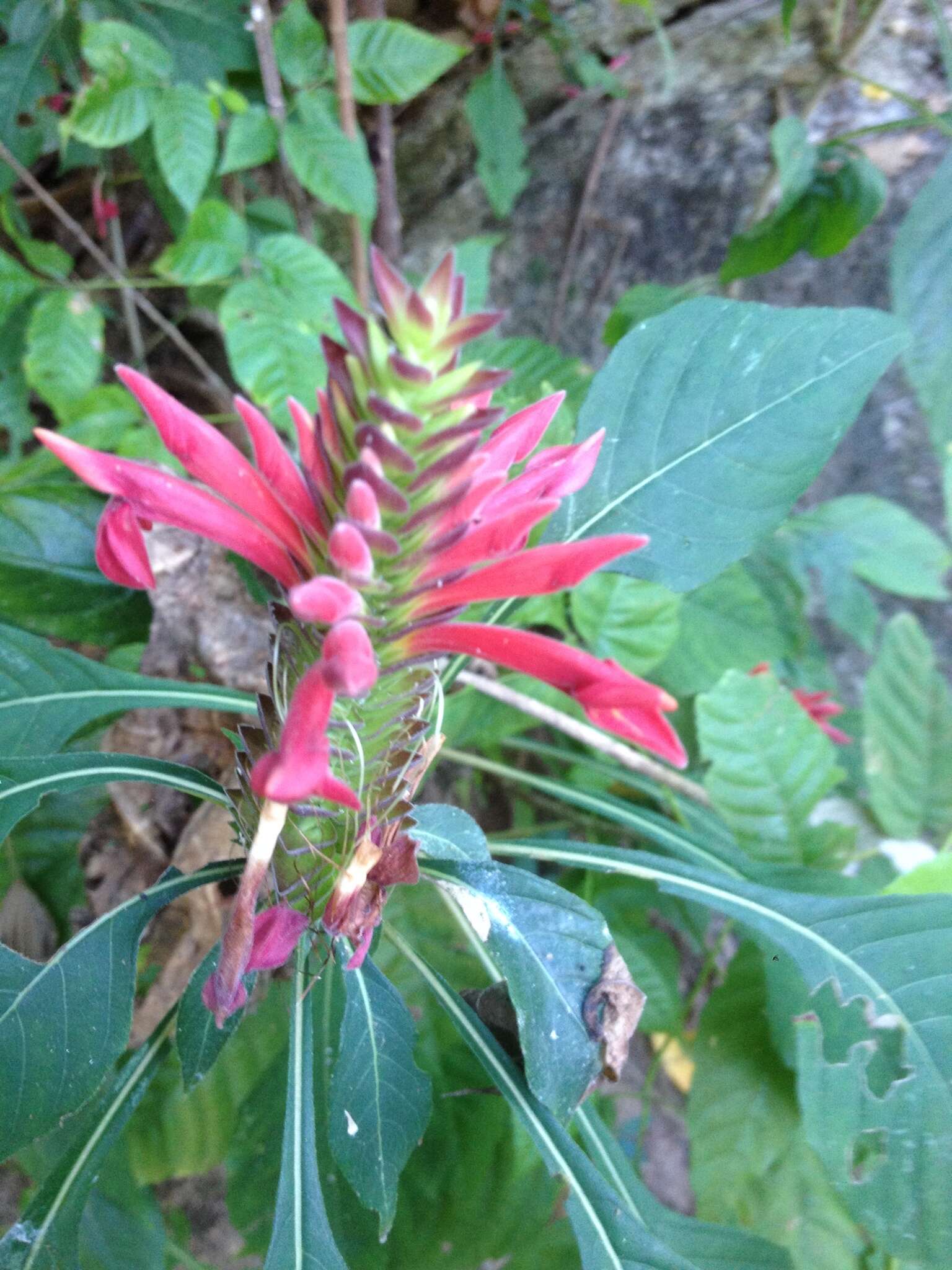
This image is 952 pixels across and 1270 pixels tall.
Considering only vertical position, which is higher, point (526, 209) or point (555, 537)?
point (526, 209)

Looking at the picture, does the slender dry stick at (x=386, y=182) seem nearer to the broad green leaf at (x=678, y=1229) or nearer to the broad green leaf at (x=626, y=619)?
the broad green leaf at (x=626, y=619)

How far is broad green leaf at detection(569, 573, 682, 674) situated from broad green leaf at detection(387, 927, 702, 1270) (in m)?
0.54

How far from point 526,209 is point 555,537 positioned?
1.39 meters

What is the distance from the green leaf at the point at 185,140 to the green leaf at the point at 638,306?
64cm

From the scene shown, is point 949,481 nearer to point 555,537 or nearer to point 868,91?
point 555,537

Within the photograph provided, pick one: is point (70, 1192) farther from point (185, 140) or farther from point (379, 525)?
point (185, 140)

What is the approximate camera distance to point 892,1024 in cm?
52

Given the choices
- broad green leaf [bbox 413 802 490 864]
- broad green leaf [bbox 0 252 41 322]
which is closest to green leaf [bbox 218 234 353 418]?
broad green leaf [bbox 0 252 41 322]

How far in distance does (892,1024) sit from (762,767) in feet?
1.33

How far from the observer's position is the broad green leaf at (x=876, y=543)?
155 centimetres

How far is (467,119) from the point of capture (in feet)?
5.80

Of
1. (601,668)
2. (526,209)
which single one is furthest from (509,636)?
(526,209)

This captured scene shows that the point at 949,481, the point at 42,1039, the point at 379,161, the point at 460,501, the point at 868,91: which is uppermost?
the point at 868,91

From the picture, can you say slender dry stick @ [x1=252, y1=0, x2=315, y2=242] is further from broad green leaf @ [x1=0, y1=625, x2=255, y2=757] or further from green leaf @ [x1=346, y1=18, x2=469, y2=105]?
broad green leaf @ [x1=0, y1=625, x2=255, y2=757]
